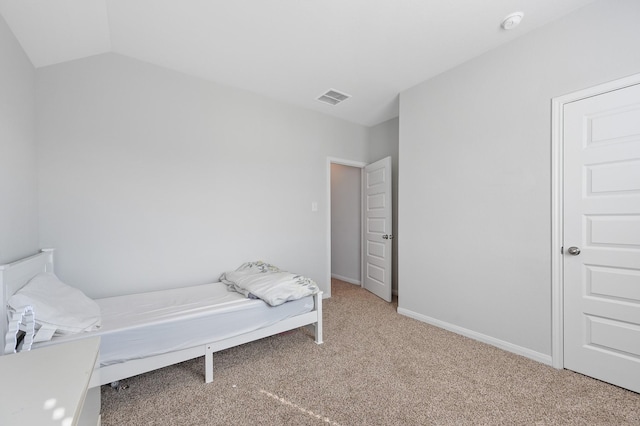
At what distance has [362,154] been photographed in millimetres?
4168

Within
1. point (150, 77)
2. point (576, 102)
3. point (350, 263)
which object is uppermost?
point (150, 77)

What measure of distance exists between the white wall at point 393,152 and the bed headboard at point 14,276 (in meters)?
3.52

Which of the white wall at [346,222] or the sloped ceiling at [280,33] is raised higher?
the sloped ceiling at [280,33]

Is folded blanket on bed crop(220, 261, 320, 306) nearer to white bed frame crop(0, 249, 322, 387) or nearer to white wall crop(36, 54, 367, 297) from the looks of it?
white bed frame crop(0, 249, 322, 387)

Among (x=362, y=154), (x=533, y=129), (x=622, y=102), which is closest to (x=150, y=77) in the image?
(x=362, y=154)

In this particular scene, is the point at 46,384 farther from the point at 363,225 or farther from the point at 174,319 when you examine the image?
the point at 363,225

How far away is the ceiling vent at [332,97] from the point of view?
10.4 ft

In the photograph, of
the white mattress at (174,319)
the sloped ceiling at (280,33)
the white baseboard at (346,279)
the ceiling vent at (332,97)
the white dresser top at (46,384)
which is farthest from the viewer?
the white baseboard at (346,279)

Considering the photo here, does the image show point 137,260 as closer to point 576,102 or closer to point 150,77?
point 150,77

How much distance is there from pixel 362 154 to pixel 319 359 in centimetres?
299

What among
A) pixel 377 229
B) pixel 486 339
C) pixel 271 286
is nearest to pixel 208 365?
pixel 271 286

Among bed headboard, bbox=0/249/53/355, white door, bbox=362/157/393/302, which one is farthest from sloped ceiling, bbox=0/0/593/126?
bed headboard, bbox=0/249/53/355

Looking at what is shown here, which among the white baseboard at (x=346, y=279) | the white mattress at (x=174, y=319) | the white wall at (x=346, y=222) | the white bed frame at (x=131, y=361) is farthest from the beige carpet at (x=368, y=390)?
the white wall at (x=346, y=222)

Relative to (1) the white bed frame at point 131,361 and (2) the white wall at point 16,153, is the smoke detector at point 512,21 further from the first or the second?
(2) the white wall at point 16,153
